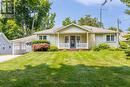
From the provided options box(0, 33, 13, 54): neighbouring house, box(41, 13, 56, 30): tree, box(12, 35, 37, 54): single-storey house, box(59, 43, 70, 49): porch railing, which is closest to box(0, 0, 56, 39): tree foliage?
box(41, 13, 56, 30): tree

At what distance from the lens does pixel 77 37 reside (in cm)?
4891

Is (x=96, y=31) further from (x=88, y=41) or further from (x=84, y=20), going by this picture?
(x=84, y=20)

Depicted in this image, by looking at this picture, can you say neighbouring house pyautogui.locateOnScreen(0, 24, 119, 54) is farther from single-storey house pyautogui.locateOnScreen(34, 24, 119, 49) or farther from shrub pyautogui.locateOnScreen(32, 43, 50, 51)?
shrub pyautogui.locateOnScreen(32, 43, 50, 51)

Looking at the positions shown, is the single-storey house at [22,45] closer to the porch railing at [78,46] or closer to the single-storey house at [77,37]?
the single-storey house at [77,37]

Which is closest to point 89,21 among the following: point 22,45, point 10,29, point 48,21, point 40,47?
point 48,21

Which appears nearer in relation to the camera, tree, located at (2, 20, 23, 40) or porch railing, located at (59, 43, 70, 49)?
porch railing, located at (59, 43, 70, 49)

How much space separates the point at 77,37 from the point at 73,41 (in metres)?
0.98

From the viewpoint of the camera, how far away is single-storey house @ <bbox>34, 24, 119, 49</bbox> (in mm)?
47438

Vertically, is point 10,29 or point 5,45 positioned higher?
point 10,29

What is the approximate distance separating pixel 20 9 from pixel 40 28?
30.5 feet

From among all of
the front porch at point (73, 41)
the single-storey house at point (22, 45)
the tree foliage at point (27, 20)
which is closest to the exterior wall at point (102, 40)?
the front porch at point (73, 41)

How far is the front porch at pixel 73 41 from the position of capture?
155ft

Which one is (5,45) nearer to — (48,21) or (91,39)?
(91,39)

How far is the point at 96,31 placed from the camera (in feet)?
158
